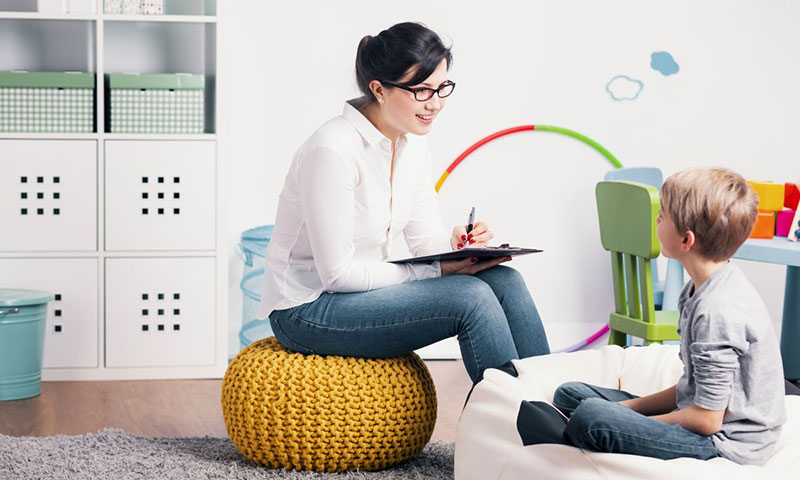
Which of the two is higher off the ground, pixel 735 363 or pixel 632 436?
pixel 735 363

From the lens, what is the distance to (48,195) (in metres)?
3.35

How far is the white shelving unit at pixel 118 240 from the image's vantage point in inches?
131

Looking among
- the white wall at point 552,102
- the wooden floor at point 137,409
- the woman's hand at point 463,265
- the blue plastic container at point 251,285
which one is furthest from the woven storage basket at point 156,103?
the woman's hand at point 463,265

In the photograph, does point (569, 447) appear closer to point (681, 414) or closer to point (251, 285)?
point (681, 414)

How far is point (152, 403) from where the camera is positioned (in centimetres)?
305

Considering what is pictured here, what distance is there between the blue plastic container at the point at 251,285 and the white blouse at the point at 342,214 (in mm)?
1242

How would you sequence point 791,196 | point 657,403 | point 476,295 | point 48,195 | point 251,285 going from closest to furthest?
1. point 657,403
2. point 476,295
3. point 791,196
4. point 48,195
5. point 251,285

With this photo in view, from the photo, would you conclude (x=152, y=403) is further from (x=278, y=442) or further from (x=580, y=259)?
(x=580, y=259)

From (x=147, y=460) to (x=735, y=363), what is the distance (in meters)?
1.46

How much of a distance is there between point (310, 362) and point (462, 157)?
1764 mm

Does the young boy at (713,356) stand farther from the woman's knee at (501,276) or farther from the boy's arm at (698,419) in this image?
the woman's knee at (501,276)

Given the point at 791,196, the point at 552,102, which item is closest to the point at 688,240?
the point at 791,196

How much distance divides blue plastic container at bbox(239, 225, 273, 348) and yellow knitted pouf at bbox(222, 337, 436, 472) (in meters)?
1.33

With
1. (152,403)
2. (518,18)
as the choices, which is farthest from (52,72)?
(518,18)
